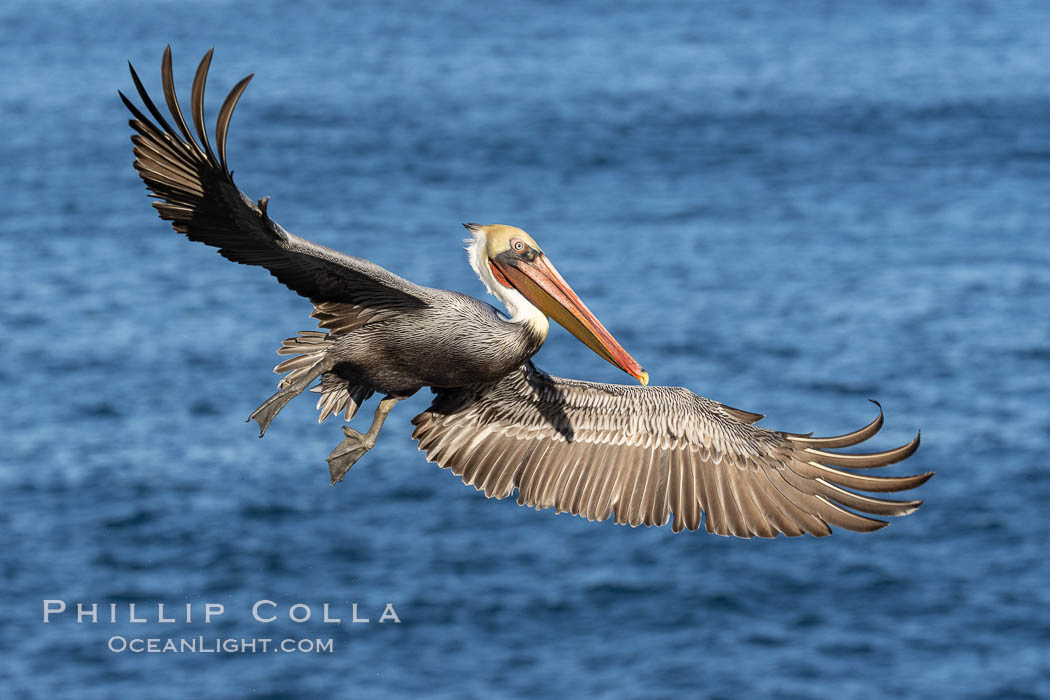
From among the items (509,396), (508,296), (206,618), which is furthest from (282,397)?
(206,618)

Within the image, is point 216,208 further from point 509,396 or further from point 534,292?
point 509,396

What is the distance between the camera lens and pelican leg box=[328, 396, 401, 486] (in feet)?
37.3

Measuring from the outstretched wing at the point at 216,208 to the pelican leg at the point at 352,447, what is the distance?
52.7 inches

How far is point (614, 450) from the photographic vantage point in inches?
503

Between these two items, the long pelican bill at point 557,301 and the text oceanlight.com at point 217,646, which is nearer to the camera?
the long pelican bill at point 557,301

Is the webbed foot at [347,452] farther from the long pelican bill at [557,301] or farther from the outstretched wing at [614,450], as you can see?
the long pelican bill at [557,301]

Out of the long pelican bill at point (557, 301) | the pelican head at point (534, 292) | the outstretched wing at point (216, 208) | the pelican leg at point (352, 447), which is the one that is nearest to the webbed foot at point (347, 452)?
the pelican leg at point (352, 447)

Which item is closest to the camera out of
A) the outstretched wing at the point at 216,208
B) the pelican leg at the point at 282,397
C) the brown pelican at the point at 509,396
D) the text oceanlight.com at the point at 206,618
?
the outstretched wing at the point at 216,208

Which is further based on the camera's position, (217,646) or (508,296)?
(217,646)

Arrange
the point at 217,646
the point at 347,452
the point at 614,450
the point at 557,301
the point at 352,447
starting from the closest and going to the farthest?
1. the point at 557,301
2. the point at 347,452
3. the point at 352,447
4. the point at 614,450
5. the point at 217,646

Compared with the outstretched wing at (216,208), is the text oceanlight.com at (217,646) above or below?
below

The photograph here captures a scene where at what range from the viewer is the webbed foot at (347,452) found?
1136 centimetres

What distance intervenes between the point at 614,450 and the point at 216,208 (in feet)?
15.0

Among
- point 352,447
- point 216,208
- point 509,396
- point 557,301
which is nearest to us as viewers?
point 216,208
